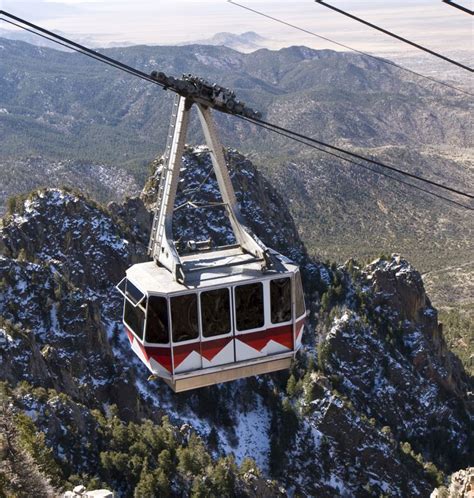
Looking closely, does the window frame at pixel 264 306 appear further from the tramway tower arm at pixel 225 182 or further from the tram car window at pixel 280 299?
the tramway tower arm at pixel 225 182

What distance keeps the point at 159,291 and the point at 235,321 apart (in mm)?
2980

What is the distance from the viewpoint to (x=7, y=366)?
51.6 meters

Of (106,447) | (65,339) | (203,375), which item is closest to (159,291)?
(203,375)

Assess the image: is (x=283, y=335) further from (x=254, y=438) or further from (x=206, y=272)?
(x=254, y=438)

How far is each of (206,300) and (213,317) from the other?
90cm

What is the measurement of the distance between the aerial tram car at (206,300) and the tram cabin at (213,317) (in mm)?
35

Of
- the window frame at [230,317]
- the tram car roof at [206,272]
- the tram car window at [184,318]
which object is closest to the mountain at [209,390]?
the tram car roof at [206,272]

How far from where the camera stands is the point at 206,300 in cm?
2098

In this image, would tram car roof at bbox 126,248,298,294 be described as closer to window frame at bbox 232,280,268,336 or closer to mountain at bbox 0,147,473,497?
window frame at bbox 232,280,268,336

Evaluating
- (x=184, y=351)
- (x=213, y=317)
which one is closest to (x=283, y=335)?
(x=213, y=317)

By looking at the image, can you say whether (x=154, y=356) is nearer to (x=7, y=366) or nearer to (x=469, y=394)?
(x=7, y=366)

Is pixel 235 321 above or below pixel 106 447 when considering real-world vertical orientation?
above

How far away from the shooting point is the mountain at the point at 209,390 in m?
48.6

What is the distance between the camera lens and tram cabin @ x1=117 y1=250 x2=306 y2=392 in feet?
→ 69.3
